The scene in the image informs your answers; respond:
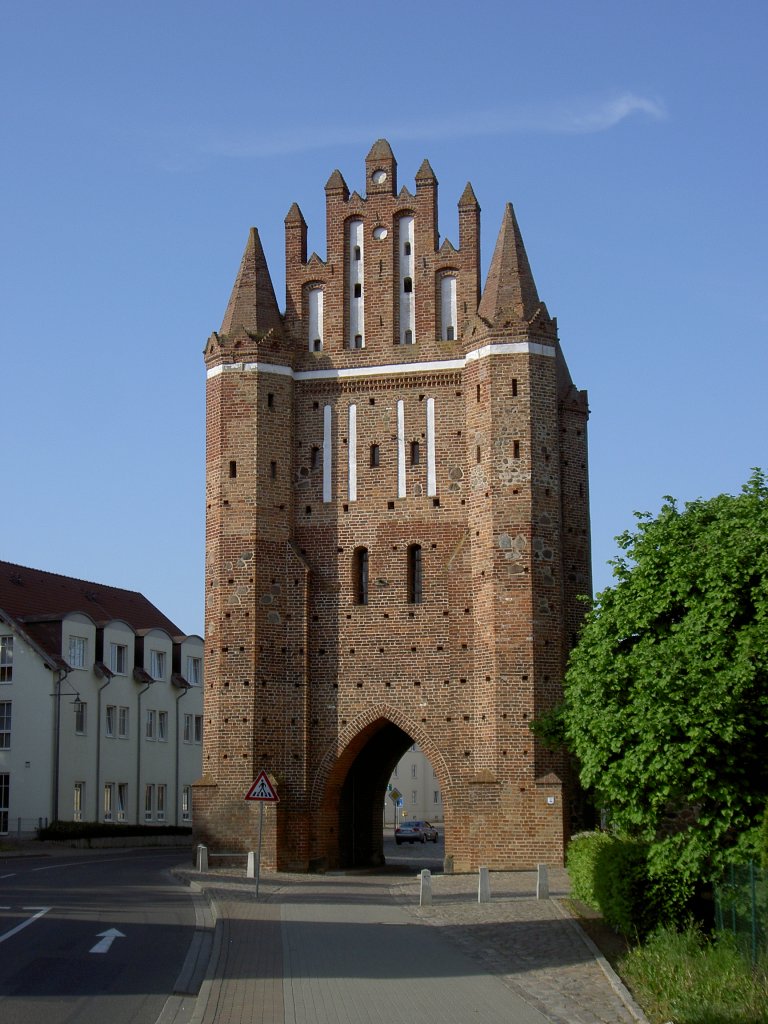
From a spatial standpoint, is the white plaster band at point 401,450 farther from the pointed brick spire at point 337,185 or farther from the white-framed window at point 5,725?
the white-framed window at point 5,725

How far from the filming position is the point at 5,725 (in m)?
53.2

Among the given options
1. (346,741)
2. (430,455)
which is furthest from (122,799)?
(430,455)

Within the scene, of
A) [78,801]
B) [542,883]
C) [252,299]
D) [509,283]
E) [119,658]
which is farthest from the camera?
[119,658]

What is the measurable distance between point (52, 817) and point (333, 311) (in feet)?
Answer: 78.4

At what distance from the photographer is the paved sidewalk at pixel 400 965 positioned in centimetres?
1364

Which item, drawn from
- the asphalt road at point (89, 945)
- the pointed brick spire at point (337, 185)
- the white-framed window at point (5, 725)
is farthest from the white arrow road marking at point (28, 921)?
the white-framed window at point (5, 725)

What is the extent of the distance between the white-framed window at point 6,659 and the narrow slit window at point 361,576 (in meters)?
21.0

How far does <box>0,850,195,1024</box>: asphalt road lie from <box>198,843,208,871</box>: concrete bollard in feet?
Answer: 2.84

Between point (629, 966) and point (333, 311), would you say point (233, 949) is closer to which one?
point (629, 966)

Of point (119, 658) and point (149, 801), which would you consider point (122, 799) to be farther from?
point (119, 658)

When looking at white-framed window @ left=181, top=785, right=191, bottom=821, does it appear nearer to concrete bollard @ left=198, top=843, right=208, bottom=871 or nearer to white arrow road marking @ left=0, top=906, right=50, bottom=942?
concrete bollard @ left=198, top=843, right=208, bottom=871

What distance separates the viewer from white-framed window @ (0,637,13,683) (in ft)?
176

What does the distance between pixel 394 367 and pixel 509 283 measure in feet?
12.4

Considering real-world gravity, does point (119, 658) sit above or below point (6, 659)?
above
